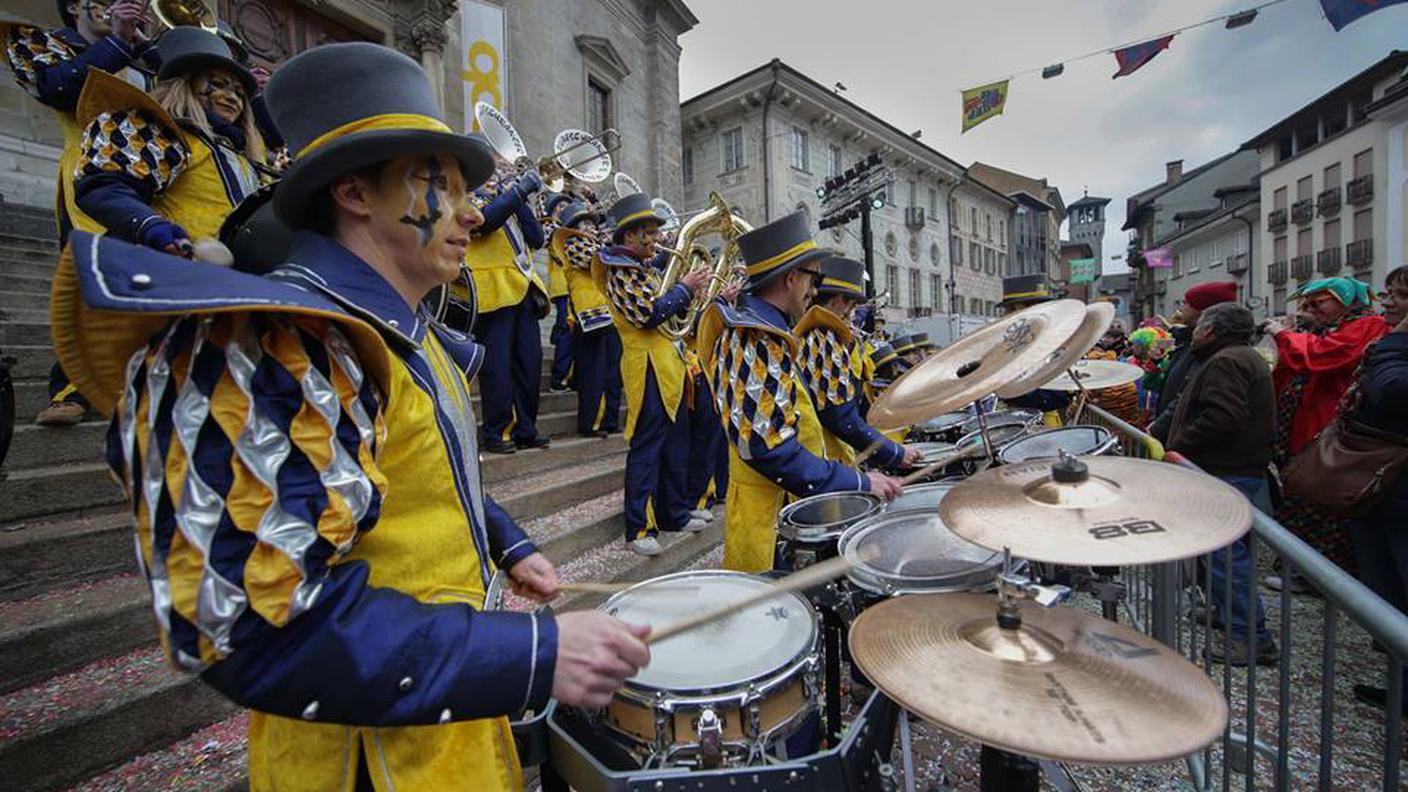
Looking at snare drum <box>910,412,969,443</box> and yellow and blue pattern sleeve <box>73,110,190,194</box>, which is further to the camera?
snare drum <box>910,412,969,443</box>

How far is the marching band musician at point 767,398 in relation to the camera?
2.71 meters

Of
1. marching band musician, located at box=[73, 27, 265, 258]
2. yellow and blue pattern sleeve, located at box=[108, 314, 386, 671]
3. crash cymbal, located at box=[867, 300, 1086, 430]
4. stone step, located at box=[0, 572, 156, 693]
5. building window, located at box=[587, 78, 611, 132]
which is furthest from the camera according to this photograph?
building window, located at box=[587, 78, 611, 132]

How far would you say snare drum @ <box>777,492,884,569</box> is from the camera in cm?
241

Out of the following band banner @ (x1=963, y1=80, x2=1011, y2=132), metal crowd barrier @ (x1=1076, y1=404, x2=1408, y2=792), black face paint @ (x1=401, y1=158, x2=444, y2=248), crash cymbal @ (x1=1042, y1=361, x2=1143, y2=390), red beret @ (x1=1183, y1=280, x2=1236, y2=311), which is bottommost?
metal crowd barrier @ (x1=1076, y1=404, x2=1408, y2=792)

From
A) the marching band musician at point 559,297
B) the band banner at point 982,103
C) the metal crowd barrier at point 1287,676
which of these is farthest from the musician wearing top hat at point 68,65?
the band banner at point 982,103

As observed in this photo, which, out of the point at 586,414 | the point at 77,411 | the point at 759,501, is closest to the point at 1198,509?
the point at 759,501

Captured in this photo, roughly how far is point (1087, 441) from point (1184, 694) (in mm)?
2434

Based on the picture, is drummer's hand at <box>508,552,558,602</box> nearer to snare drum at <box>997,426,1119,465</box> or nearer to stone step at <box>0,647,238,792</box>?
stone step at <box>0,647,238,792</box>

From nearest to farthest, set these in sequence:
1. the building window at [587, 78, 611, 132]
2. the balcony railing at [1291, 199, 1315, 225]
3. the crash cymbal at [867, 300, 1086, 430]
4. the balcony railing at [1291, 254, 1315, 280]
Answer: the crash cymbal at [867, 300, 1086, 430] < the building window at [587, 78, 611, 132] < the balcony railing at [1291, 254, 1315, 280] < the balcony railing at [1291, 199, 1315, 225]

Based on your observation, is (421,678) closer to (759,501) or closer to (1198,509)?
(1198,509)

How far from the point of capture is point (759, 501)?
2994mm

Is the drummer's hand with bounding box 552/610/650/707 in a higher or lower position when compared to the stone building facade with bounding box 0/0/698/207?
lower

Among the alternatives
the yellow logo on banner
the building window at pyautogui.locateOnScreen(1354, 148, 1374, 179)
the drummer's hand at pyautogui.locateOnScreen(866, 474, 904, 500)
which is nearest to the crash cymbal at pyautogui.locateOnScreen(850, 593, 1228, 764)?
the drummer's hand at pyautogui.locateOnScreen(866, 474, 904, 500)

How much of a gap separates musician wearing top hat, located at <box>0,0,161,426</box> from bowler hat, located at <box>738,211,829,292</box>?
10.7 feet
